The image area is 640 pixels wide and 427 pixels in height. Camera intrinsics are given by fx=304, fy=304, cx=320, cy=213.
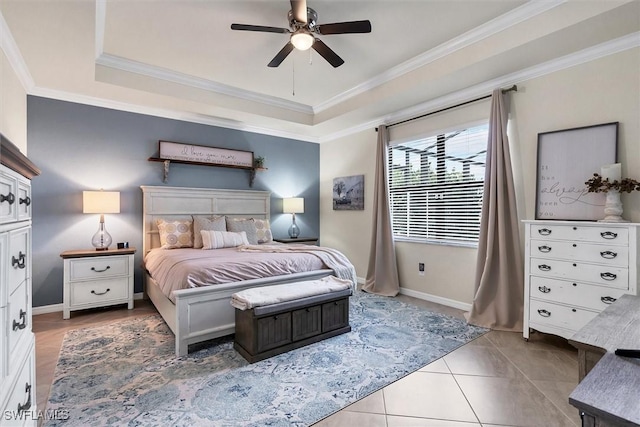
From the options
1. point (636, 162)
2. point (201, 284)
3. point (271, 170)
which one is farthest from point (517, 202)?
point (271, 170)

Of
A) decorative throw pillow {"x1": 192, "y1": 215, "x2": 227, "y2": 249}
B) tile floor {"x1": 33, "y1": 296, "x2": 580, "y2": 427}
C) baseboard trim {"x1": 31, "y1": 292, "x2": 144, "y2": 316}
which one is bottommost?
tile floor {"x1": 33, "y1": 296, "x2": 580, "y2": 427}

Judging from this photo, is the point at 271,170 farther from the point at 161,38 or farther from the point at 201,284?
the point at 201,284

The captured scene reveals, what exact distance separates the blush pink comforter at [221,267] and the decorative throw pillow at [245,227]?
104 cm

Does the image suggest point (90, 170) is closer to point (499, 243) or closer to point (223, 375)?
point (223, 375)

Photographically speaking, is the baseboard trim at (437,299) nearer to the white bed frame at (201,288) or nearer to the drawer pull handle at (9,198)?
the white bed frame at (201,288)

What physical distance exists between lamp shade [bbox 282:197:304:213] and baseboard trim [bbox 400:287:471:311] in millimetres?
2135

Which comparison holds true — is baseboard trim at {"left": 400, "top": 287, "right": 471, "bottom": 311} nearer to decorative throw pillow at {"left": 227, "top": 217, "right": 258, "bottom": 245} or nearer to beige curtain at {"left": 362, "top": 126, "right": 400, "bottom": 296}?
beige curtain at {"left": 362, "top": 126, "right": 400, "bottom": 296}

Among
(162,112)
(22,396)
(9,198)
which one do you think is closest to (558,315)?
(22,396)

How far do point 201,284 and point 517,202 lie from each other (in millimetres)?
3269

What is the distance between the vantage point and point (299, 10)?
7.45ft

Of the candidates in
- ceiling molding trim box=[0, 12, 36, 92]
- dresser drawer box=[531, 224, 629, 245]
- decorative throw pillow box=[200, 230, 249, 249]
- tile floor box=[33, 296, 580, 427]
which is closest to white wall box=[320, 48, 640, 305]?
dresser drawer box=[531, 224, 629, 245]

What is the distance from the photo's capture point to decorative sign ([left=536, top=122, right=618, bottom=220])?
8.72 feet

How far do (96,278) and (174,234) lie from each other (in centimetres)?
97

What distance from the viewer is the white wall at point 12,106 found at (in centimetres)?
268
